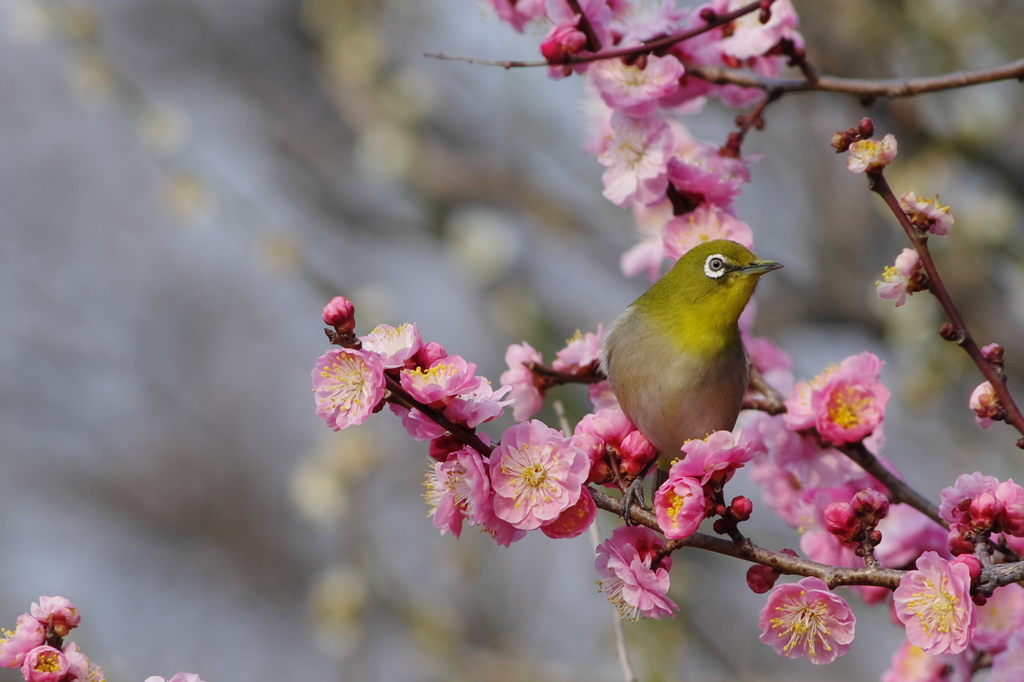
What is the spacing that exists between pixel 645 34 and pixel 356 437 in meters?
3.71

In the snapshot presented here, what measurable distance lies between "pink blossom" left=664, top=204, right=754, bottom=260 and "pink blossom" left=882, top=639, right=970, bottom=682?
125 centimetres

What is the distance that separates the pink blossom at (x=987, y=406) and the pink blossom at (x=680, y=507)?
77 centimetres

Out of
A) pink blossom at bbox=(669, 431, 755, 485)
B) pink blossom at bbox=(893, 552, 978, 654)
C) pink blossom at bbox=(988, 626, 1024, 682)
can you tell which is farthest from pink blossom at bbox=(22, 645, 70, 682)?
pink blossom at bbox=(988, 626, 1024, 682)

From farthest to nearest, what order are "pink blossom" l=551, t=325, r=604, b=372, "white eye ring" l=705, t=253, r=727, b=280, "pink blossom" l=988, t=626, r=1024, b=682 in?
1. "pink blossom" l=551, t=325, r=604, b=372
2. "white eye ring" l=705, t=253, r=727, b=280
3. "pink blossom" l=988, t=626, r=1024, b=682

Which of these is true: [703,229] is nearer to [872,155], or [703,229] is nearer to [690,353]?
[690,353]

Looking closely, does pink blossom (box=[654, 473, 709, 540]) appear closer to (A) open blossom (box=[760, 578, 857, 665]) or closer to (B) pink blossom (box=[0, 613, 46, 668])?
(A) open blossom (box=[760, 578, 857, 665])

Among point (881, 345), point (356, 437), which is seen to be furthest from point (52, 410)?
point (881, 345)

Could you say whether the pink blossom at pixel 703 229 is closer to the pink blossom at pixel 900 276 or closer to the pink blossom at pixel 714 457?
the pink blossom at pixel 900 276

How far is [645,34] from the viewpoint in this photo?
2730 millimetres

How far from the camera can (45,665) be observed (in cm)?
183

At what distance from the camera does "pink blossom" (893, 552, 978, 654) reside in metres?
1.78

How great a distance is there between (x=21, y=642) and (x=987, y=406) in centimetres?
212

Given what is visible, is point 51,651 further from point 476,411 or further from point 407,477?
point 407,477

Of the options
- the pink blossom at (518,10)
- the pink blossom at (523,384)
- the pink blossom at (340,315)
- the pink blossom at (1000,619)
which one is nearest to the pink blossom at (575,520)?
the pink blossom at (340,315)
